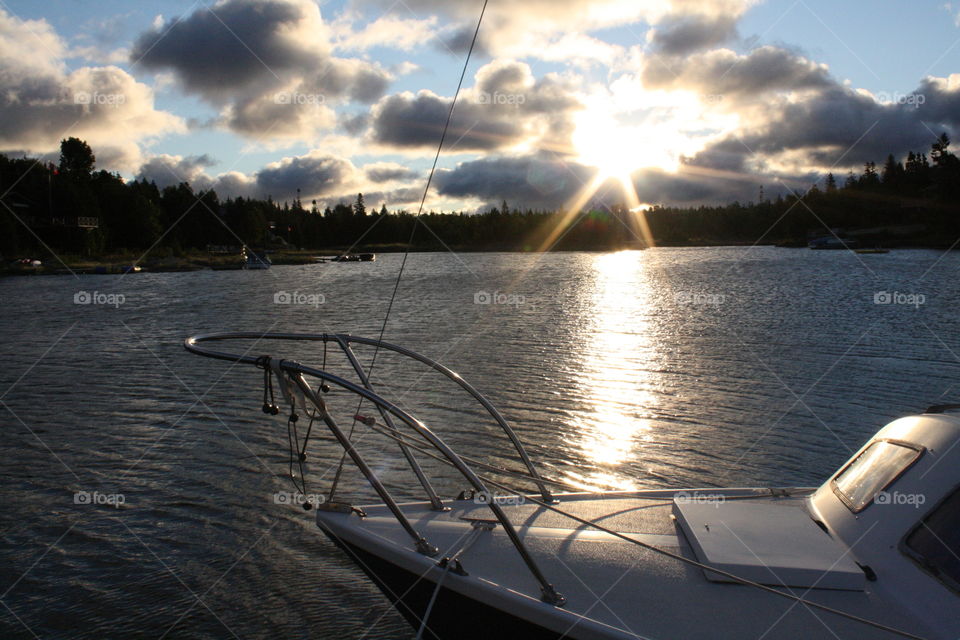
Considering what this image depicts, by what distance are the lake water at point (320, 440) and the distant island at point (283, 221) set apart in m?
45.3

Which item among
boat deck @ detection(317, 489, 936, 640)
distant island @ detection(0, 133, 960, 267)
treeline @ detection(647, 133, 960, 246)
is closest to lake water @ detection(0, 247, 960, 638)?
boat deck @ detection(317, 489, 936, 640)

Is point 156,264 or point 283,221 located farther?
point 283,221

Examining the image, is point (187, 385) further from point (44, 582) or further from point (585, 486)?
point (585, 486)

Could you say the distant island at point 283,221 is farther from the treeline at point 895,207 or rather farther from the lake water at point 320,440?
the lake water at point 320,440

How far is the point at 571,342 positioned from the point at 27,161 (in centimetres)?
11765

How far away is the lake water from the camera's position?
296 inches

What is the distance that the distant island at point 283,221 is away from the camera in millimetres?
98438

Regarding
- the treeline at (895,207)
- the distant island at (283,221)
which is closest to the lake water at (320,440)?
the distant island at (283,221)

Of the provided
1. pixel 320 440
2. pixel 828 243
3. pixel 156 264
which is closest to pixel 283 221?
pixel 156 264

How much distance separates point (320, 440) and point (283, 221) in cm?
17551

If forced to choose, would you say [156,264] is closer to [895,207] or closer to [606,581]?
[606,581]

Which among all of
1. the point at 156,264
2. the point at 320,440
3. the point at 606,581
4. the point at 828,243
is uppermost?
the point at 828,243

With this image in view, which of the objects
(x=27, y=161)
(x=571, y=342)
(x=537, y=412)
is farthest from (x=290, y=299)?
(x=27, y=161)

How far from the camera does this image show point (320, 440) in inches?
476
